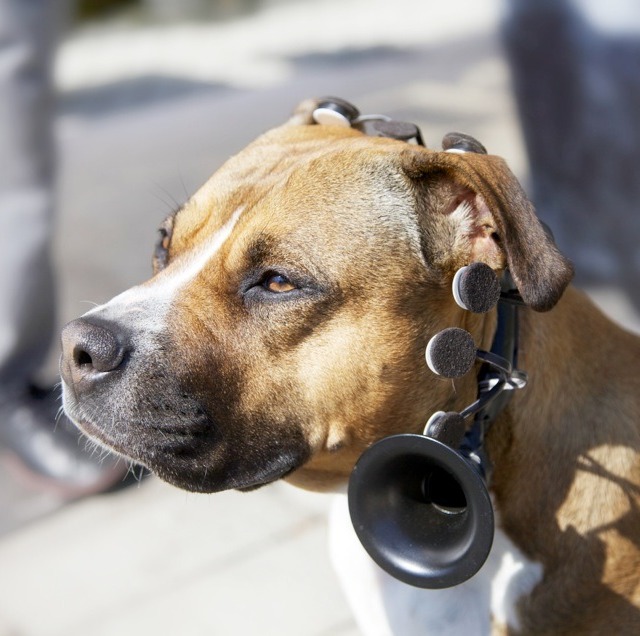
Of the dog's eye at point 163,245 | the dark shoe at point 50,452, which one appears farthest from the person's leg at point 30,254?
the dog's eye at point 163,245

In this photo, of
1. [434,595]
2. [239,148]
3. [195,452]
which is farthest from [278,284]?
[239,148]

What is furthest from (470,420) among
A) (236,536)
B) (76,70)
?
(76,70)

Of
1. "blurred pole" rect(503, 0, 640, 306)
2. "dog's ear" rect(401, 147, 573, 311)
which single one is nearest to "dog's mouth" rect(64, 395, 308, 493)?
"dog's ear" rect(401, 147, 573, 311)

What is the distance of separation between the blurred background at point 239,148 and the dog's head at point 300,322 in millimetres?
1031

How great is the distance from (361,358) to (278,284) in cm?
30

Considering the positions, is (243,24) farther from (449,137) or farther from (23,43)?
(449,137)

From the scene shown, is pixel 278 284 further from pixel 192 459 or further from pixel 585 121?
pixel 585 121

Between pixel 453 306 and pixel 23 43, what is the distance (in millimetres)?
2997

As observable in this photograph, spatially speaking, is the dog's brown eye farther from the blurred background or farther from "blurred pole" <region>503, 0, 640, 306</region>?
"blurred pole" <region>503, 0, 640, 306</region>

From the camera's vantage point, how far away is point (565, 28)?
545cm

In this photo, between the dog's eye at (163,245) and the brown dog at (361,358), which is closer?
the brown dog at (361,358)

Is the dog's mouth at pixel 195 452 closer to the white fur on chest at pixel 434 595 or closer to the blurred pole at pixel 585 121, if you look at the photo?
the white fur on chest at pixel 434 595

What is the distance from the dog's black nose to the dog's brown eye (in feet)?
1.35

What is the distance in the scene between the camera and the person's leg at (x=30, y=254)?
15.2ft
